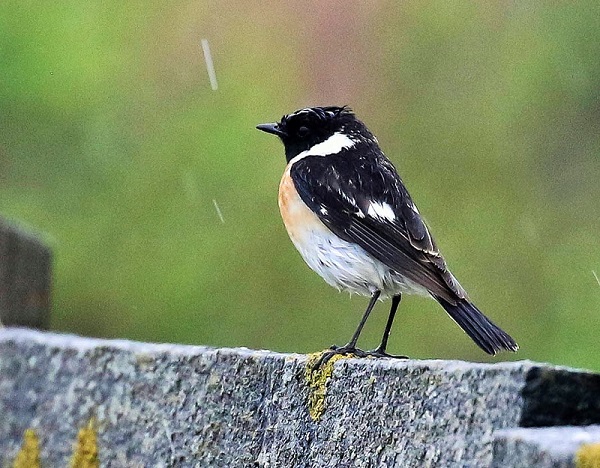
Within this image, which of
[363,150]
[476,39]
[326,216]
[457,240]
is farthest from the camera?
[476,39]

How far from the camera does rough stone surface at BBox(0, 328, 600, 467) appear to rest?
7.06ft

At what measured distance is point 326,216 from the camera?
4094mm

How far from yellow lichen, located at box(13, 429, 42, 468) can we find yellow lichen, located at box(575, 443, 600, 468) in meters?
2.15

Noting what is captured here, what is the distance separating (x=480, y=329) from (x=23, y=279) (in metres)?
1.54

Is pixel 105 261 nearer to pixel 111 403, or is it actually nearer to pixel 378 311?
pixel 378 311

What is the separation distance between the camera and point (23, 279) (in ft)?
13.7

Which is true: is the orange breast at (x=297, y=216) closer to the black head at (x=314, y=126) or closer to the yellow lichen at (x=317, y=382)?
the black head at (x=314, y=126)

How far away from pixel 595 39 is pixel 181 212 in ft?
8.27

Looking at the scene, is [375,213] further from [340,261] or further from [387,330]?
[387,330]

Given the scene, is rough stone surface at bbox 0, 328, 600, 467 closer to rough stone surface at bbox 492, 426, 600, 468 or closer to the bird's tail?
rough stone surface at bbox 492, 426, 600, 468

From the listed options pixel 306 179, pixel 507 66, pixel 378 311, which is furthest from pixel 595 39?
pixel 306 179

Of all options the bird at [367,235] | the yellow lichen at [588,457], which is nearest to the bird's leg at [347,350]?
the bird at [367,235]

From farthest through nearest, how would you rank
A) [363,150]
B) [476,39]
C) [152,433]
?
[476,39], [363,150], [152,433]

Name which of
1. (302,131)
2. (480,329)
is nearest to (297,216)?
(302,131)
